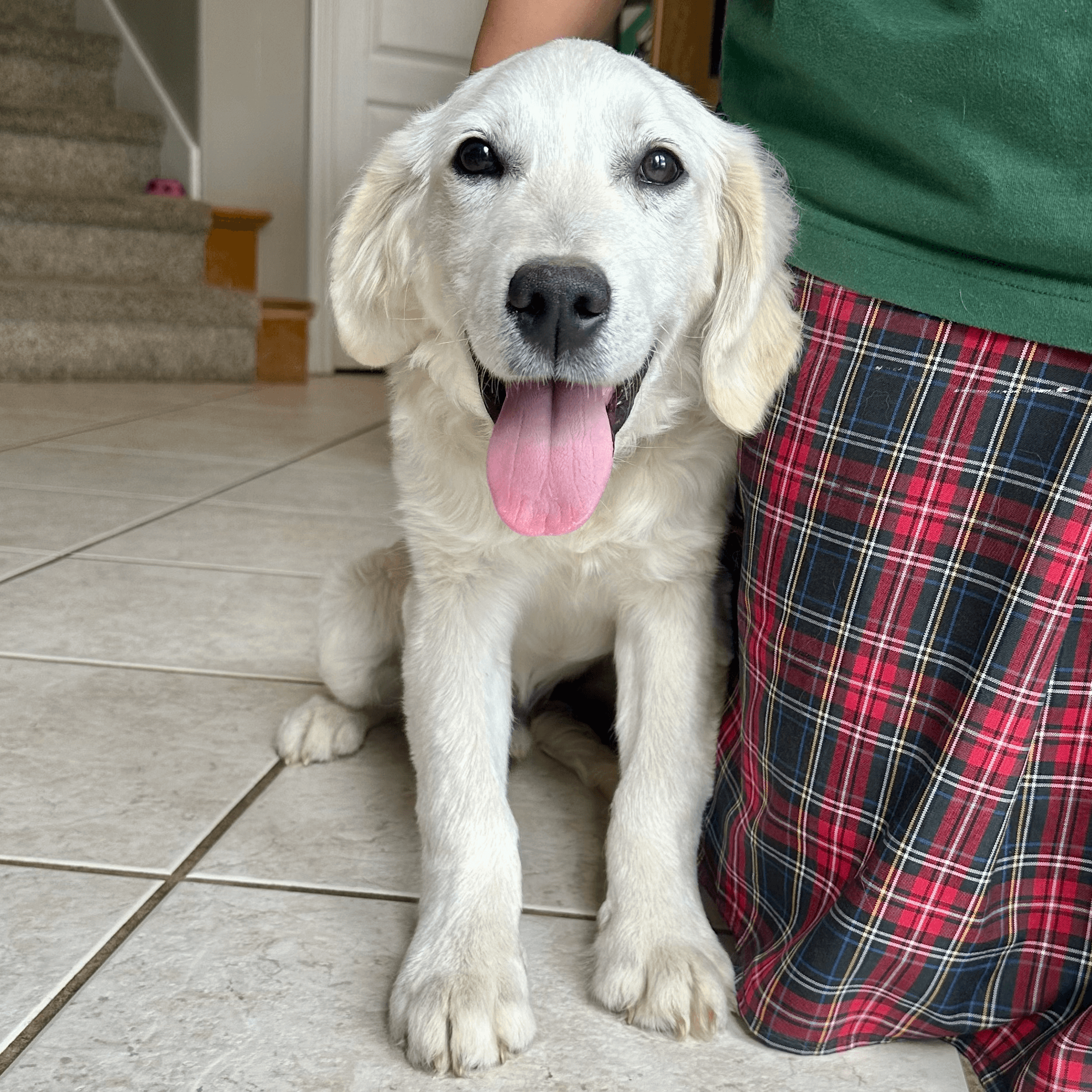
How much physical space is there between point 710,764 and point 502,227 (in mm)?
629

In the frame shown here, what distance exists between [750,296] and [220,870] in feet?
2.81

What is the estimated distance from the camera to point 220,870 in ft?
4.15

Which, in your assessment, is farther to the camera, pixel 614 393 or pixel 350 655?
pixel 350 655

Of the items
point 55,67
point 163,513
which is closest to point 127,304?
point 55,67

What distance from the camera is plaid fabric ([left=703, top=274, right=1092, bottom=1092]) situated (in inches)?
39.4

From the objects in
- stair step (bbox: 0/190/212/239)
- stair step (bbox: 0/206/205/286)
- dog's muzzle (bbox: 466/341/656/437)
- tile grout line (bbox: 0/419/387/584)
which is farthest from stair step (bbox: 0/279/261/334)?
dog's muzzle (bbox: 466/341/656/437)

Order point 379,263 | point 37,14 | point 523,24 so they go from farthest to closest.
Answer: point 37,14 → point 523,24 → point 379,263

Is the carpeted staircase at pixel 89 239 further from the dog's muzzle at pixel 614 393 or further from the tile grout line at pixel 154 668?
the dog's muzzle at pixel 614 393

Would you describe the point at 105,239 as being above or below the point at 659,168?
below

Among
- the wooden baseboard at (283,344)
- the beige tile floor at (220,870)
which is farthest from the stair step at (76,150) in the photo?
the beige tile floor at (220,870)

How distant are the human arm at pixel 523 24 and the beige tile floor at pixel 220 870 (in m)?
0.98

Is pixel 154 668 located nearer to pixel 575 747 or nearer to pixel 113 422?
pixel 575 747

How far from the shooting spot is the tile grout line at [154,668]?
1850 mm

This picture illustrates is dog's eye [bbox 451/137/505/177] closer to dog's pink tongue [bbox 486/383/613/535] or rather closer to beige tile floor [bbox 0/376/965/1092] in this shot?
dog's pink tongue [bbox 486/383/613/535]
